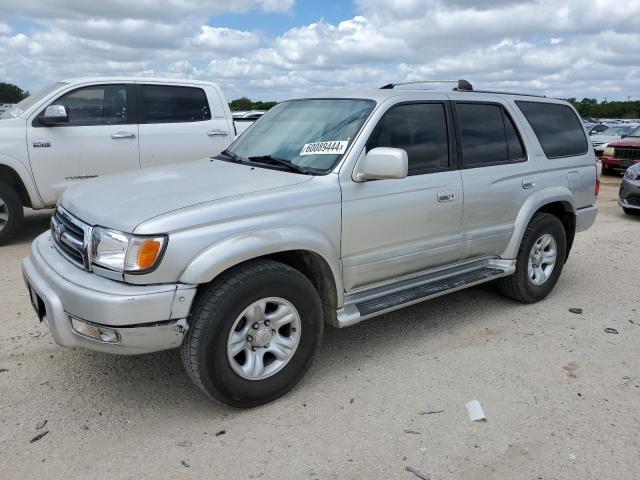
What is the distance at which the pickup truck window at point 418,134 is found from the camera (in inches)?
147

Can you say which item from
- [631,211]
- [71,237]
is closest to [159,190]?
[71,237]

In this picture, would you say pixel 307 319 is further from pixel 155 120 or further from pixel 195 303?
pixel 155 120

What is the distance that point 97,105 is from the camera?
6844 millimetres

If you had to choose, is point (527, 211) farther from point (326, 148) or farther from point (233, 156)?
point (233, 156)

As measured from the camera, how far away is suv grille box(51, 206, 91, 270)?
2.95 metres

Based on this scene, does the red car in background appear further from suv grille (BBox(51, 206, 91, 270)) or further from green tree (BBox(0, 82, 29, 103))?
green tree (BBox(0, 82, 29, 103))

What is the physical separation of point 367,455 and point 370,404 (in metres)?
0.49

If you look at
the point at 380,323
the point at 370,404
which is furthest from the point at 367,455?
the point at 380,323

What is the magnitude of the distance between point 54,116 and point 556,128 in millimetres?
5341

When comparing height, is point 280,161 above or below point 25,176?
above

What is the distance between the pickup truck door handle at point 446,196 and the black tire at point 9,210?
5.02 metres

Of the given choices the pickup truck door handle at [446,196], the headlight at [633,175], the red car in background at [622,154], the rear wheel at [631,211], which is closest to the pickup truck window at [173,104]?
the pickup truck door handle at [446,196]

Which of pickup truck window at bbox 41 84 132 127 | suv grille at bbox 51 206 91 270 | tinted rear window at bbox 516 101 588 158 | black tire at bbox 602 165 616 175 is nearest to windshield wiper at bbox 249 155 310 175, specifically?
suv grille at bbox 51 206 91 270

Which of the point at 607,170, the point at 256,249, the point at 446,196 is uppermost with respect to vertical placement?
the point at 446,196
